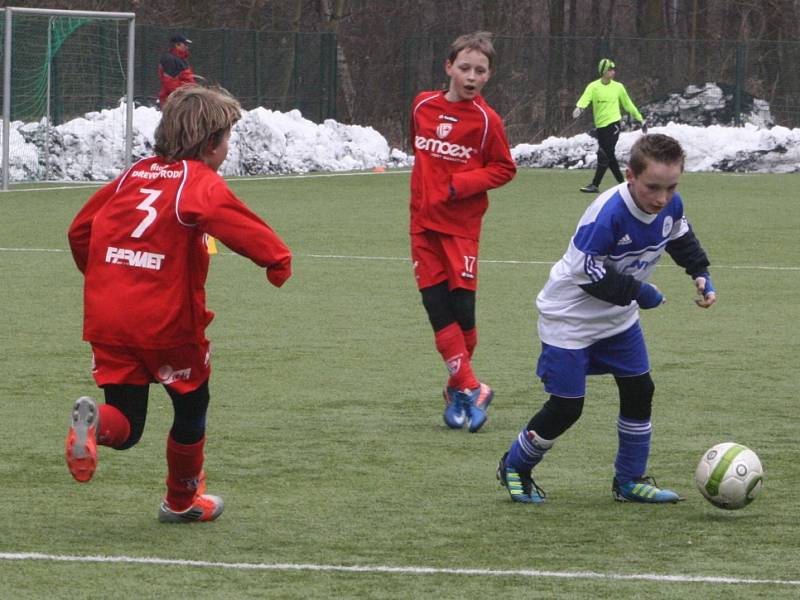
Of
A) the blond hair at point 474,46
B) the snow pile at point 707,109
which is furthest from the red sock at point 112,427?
the snow pile at point 707,109

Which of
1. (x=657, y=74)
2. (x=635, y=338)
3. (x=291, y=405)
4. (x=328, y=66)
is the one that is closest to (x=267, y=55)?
(x=328, y=66)

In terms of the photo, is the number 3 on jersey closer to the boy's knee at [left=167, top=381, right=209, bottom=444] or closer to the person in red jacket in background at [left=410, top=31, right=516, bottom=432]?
the boy's knee at [left=167, top=381, right=209, bottom=444]

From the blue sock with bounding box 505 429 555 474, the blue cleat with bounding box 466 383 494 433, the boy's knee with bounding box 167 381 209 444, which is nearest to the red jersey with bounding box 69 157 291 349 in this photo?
the boy's knee with bounding box 167 381 209 444

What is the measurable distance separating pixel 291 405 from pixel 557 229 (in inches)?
422

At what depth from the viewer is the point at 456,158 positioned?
782 centimetres

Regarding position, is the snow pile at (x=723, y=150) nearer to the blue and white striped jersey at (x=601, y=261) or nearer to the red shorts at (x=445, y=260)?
the red shorts at (x=445, y=260)

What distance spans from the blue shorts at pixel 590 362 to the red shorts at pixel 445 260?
6.03 ft

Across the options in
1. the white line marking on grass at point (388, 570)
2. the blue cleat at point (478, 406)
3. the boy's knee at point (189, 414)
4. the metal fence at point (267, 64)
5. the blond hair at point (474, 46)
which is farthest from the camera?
the metal fence at point (267, 64)

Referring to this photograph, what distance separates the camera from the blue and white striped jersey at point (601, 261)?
570 cm

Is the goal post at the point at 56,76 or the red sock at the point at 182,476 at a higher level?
the red sock at the point at 182,476

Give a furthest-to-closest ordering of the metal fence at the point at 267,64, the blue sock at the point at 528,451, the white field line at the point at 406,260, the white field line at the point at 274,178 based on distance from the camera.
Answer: the metal fence at the point at 267,64
the white field line at the point at 274,178
the white field line at the point at 406,260
the blue sock at the point at 528,451

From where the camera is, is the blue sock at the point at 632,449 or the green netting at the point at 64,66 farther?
the green netting at the point at 64,66

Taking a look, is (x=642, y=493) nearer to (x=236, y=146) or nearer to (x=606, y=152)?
(x=606, y=152)

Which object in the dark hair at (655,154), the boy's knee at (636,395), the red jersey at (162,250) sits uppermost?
the dark hair at (655,154)
